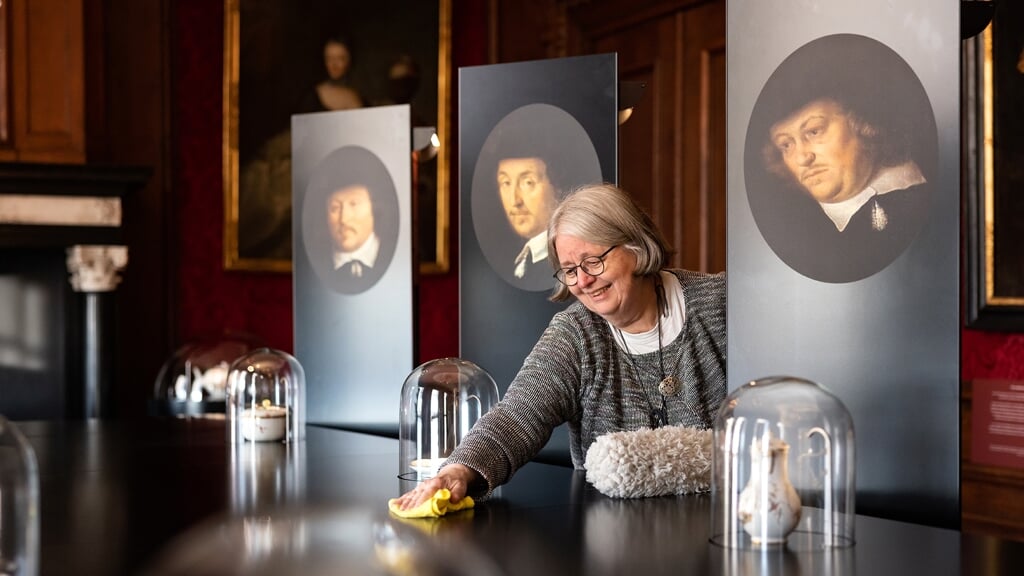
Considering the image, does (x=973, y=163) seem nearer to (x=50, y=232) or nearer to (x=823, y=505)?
(x=823, y=505)

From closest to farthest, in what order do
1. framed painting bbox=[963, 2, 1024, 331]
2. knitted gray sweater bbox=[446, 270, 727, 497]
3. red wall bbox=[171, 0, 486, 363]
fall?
knitted gray sweater bbox=[446, 270, 727, 497], framed painting bbox=[963, 2, 1024, 331], red wall bbox=[171, 0, 486, 363]

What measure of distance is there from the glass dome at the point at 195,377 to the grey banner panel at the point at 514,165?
6.35 feet

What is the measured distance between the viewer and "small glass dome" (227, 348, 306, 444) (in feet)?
11.3

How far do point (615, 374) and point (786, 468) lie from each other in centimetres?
113

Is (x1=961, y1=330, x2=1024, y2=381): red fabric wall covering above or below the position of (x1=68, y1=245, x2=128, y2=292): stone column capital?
below

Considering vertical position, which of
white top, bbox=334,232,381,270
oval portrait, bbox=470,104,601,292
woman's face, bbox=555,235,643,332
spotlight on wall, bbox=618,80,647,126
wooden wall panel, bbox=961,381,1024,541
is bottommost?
wooden wall panel, bbox=961,381,1024,541

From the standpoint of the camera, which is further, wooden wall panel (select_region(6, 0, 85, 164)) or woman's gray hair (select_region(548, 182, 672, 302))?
wooden wall panel (select_region(6, 0, 85, 164))

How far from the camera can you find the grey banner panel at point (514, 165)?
11.4 ft

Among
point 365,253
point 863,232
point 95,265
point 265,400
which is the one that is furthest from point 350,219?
point 863,232

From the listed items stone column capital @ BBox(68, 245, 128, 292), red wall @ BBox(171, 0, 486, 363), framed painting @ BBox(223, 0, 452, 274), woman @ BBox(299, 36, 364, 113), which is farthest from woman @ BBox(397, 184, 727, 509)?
woman @ BBox(299, 36, 364, 113)

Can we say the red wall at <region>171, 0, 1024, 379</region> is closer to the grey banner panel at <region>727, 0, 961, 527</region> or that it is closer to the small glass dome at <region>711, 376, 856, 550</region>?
the grey banner panel at <region>727, 0, 961, 527</region>

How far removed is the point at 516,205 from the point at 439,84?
10.8ft

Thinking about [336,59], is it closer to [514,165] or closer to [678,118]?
[678,118]

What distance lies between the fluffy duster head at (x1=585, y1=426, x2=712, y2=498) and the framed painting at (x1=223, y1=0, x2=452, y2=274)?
3.91 metres
